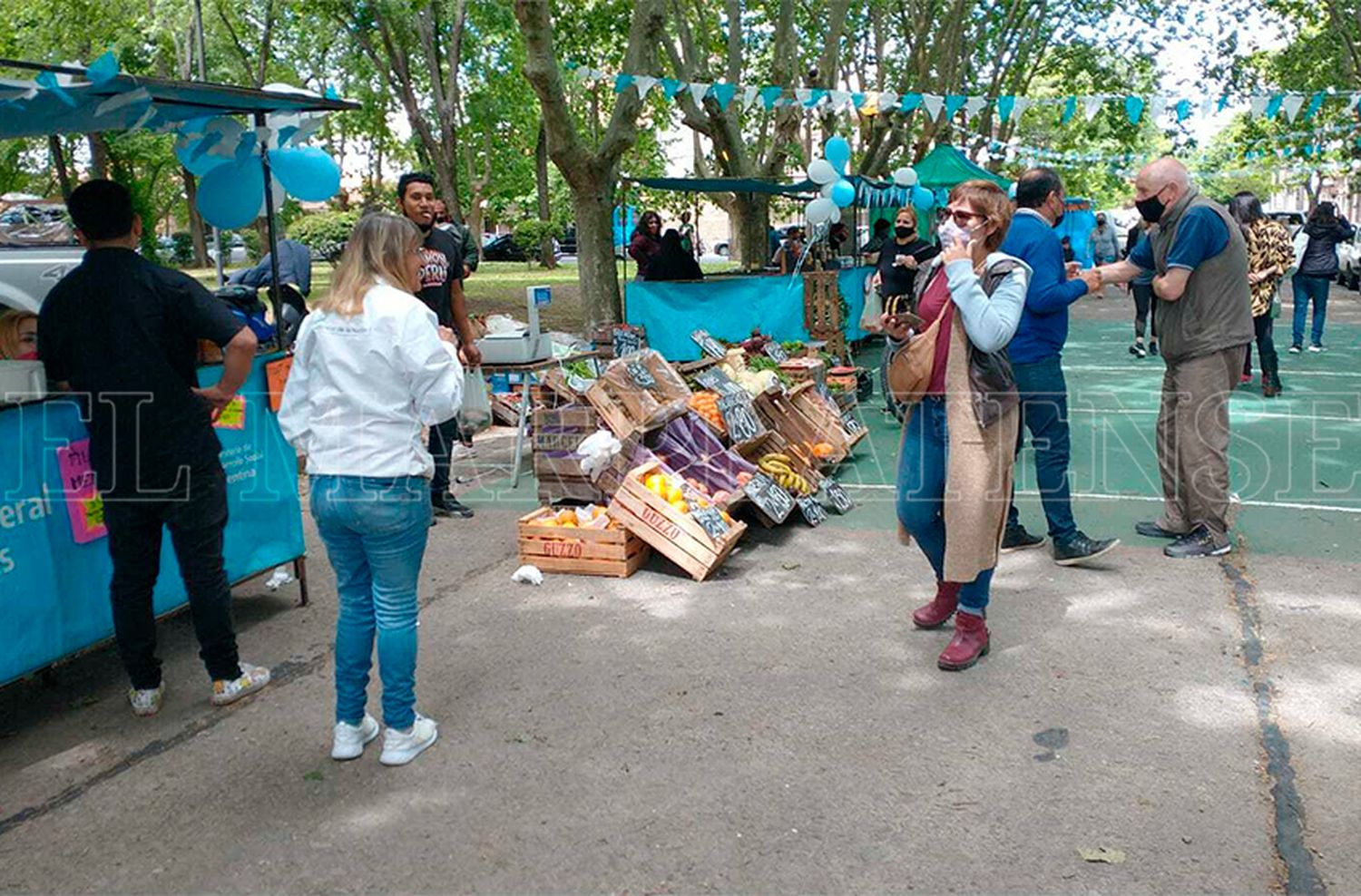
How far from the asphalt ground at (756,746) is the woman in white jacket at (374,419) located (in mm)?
554

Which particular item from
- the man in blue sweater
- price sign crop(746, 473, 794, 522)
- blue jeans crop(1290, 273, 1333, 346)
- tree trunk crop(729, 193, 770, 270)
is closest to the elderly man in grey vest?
the man in blue sweater

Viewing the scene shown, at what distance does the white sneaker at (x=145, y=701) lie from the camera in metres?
4.11

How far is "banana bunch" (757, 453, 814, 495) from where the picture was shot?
21.9 feet

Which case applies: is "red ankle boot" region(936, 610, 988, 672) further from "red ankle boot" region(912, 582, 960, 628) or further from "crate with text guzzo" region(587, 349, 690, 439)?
"crate with text guzzo" region(587, 349, 690, 439)

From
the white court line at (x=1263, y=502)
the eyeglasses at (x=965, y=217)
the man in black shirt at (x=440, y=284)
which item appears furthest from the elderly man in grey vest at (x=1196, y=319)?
the man in black shirt at (x=440, y=284)

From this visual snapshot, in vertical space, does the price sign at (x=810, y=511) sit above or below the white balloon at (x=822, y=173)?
below

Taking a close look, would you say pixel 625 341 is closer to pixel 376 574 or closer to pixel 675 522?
pixel 675 522

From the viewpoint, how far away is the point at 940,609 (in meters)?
4.77

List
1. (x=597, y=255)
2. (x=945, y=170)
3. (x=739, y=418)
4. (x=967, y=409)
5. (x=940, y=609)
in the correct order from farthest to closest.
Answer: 1. (x=945, y=170)
2. (x=597, y=255)
3. (x=739, y=418)
4. (x=940, y=609)
5. (x=967, y=409)

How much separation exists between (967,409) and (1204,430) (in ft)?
7.36

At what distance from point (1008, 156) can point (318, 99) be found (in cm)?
2946

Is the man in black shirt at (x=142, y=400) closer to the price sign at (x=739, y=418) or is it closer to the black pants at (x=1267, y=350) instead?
the price sign at (x=739, y=418)

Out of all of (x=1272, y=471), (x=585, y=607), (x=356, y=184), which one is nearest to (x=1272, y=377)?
(x=1272, y=471)

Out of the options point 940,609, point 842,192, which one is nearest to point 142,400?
point 940,609
